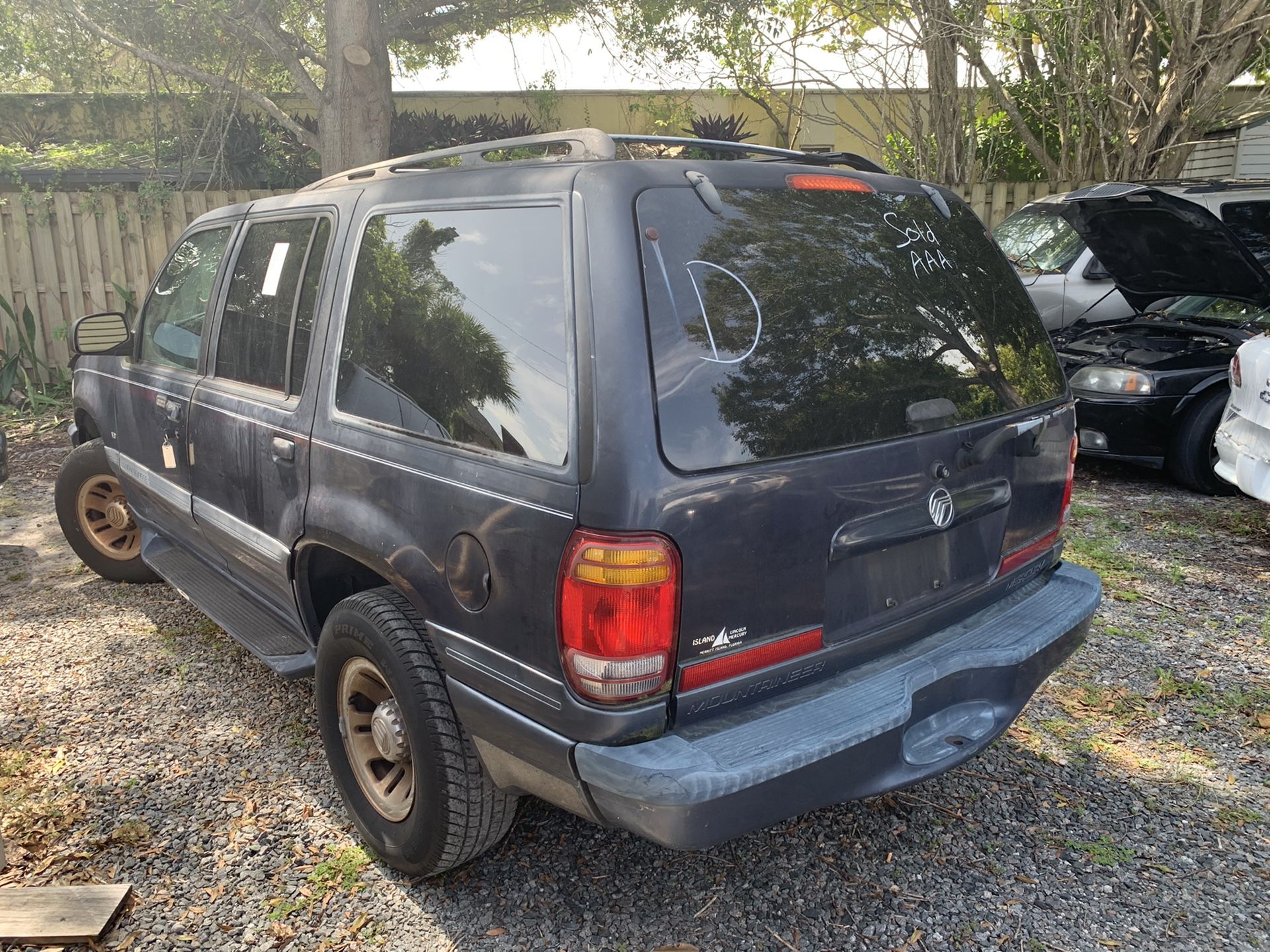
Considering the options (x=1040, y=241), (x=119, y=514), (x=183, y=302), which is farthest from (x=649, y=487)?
(x=1040, y=241)

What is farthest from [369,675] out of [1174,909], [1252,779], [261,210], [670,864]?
[1252,779]

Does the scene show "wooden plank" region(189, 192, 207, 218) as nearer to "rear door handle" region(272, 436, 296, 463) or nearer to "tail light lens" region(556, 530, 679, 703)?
"rear door handle" region(272, 436, 296, 463)

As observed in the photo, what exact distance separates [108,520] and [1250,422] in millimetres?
5880

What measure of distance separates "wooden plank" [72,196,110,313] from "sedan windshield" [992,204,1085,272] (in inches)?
340

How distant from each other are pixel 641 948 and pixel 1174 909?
1.44 m

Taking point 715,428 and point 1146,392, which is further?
point 1146,392

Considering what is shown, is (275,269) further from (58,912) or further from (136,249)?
(136,249)

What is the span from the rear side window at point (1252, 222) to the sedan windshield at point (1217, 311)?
43cm

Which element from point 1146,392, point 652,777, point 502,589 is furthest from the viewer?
point 1146,392

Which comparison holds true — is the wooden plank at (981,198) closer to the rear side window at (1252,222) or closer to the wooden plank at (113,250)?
the rear side window at (1252,222)

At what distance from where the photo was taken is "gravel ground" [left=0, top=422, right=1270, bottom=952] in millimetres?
2555

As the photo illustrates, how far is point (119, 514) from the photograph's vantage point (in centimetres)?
488

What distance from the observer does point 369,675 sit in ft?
8.91

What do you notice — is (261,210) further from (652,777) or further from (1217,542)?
(1217,542)
